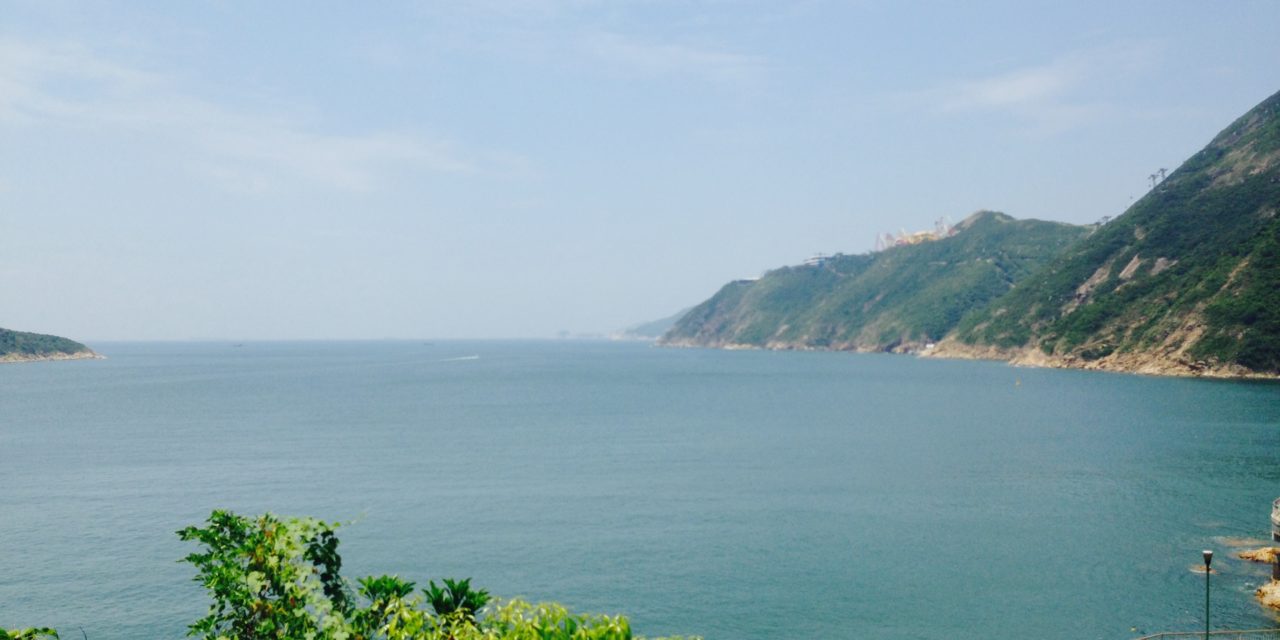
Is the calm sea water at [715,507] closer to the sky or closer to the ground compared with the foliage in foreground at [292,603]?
closer to the ground

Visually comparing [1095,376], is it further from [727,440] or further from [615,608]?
[615,608]

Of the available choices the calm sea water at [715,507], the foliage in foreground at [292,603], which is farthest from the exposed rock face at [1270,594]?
the foliage in foreground at [292,603]

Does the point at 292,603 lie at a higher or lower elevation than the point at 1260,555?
higher

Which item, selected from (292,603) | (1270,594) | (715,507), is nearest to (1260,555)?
(1270,594)

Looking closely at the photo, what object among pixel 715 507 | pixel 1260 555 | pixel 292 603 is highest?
pixel 292 603

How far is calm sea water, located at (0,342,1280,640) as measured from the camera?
4309cm

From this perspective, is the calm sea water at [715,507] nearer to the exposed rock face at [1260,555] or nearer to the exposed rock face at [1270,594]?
the exposed rock face at [1270,594]

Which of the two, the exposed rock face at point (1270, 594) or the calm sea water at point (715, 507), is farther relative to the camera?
the calm sea water at point (715, 507)

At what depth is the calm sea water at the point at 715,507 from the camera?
141 ft

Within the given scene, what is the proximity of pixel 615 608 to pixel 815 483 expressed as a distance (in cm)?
3472

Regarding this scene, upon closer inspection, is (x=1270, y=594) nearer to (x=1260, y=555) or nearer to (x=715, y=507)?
(x=1260, y=555)

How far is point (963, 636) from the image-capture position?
39094 mm

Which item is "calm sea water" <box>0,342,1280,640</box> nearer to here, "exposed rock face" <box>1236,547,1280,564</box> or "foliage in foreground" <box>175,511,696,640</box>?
"exposed rock face" <box>1236,547,1280,564</box>

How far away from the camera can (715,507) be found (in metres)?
64.0
